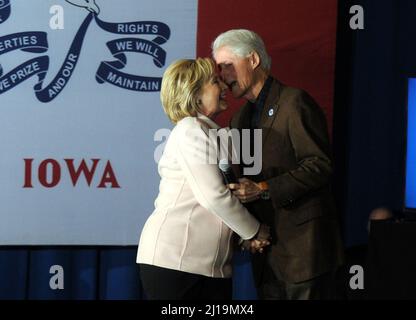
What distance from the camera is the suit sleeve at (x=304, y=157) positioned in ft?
9.24

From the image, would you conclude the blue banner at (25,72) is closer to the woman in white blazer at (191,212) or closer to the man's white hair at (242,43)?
the man's white hair at (242,43)

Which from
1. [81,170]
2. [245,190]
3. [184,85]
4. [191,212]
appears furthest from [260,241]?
[81,170]

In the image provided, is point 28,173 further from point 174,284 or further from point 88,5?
point 174,284

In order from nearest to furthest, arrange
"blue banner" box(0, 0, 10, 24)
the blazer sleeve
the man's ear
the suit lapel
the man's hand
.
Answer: the blazer sleeve → the man's hand → the suit lapel → the man's ear → "blue banner" box(0, 0, 10, 24)

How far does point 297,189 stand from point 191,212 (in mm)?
397

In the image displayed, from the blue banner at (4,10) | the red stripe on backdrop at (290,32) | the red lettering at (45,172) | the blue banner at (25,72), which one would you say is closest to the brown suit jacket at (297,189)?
the red stripe on backdrop at (290,32)

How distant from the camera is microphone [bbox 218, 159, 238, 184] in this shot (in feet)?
8.68

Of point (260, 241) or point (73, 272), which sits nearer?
point (260, 241)

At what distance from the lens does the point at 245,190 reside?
273 centimetres

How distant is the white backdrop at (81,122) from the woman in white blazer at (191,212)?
1109 mm

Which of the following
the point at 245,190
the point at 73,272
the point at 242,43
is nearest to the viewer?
the point at 245,190

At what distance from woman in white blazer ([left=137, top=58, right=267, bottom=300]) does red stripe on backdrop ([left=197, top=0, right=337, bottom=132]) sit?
3.77ft

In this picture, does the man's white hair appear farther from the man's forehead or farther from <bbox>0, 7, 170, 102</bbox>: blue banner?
<bbox>0, 7, 170, 102</bbox>: blue banner

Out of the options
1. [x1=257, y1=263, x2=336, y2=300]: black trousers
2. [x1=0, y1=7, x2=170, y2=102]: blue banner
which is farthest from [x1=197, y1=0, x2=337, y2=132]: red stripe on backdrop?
[x1=257, y1=263, x2=336, y2=300]: black trousers
